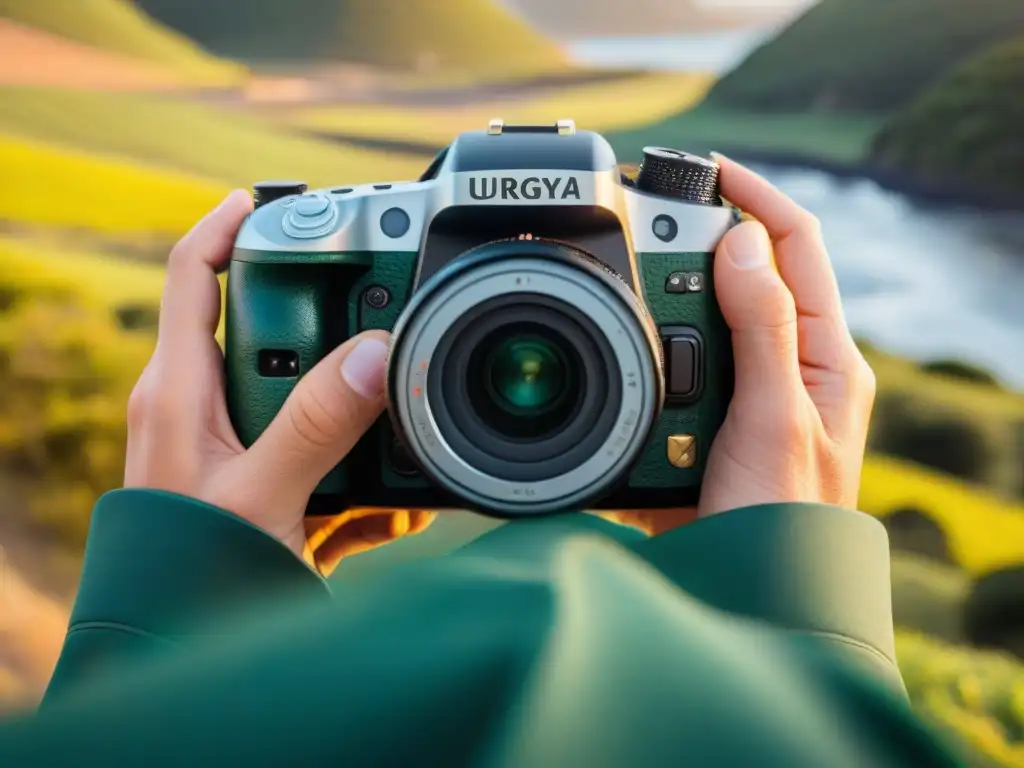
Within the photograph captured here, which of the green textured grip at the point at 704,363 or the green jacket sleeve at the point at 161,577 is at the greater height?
the green textured grip at the point at 704,363

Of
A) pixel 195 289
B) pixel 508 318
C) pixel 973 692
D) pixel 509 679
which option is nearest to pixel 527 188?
pixel 508 318

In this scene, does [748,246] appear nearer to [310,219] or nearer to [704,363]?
[704,363]

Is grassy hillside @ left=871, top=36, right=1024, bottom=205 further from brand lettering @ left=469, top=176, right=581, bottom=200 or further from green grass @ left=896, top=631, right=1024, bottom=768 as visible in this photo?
brand lettering @ left=469, top=176, right=581, bottom=200

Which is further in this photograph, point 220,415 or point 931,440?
point 931,440

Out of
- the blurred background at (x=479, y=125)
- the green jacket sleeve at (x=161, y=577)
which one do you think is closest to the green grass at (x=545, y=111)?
the blurred background at (x=479, y=125)

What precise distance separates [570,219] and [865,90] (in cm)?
54

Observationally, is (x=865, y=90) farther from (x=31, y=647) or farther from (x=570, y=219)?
(x=31, y=647)

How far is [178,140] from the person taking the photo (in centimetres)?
102

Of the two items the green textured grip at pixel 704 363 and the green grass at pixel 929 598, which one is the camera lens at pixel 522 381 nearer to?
the green textured grip at pixel 704 363

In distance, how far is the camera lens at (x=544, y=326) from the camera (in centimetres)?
48

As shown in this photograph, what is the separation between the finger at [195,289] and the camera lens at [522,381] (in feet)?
0.48

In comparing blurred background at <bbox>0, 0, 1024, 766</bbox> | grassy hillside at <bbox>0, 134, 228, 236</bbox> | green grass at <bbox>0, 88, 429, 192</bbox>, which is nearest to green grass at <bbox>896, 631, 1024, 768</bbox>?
blurred background at <bbox>0, 0, 1024, 766</bbox>

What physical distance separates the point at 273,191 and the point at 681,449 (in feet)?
0.82

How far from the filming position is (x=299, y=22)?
1.04m
